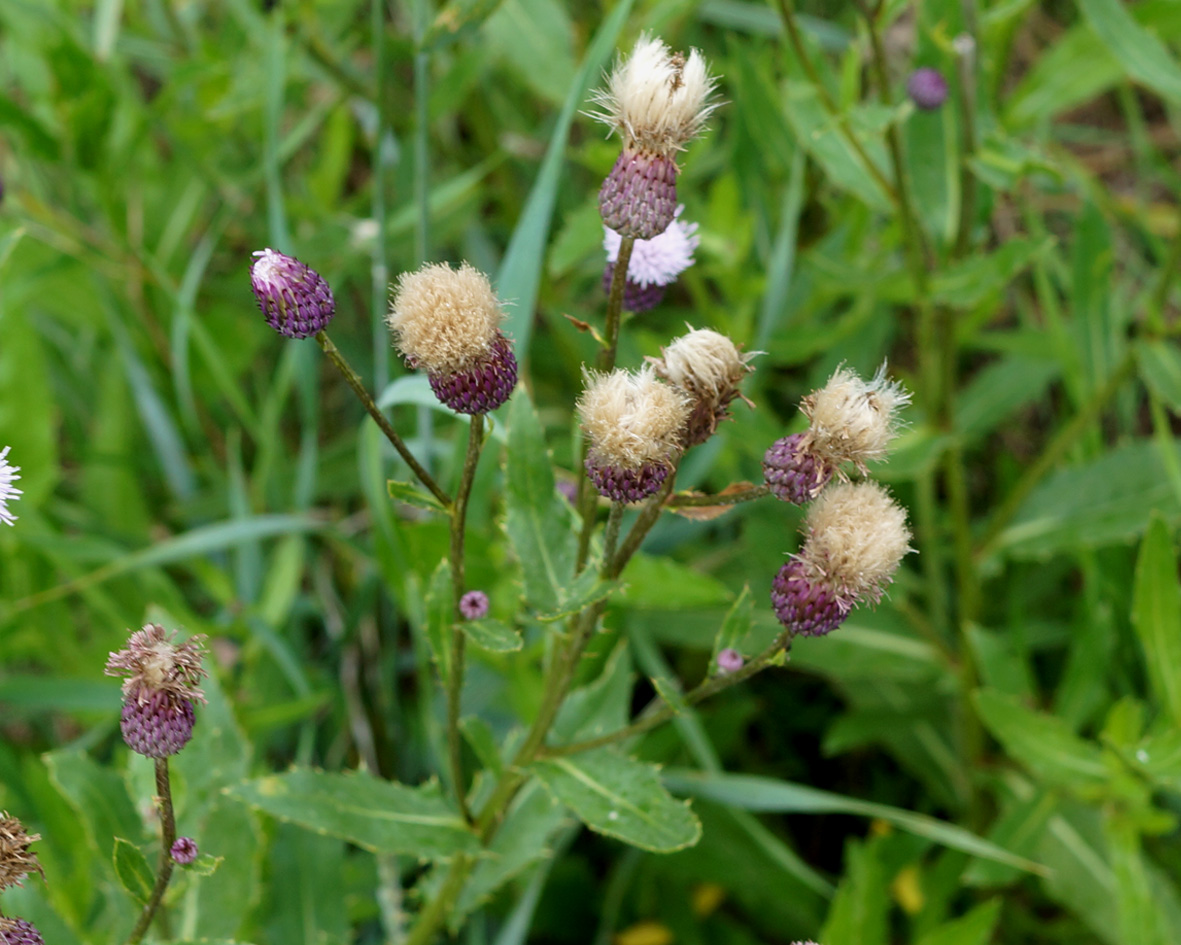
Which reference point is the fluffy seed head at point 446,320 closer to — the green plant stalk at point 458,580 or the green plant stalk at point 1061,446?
the green plant stalk at point 458,580

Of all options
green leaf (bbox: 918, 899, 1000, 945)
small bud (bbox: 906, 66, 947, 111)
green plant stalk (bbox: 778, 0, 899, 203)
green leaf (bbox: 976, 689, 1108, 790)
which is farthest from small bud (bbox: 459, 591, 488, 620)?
small bud (bbox: 906, 66, 947, 111)

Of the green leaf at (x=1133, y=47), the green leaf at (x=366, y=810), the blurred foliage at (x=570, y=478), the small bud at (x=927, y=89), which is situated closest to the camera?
the green leaf at (x=366, y=810)

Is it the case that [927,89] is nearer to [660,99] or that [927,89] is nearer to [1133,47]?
[1133,47]

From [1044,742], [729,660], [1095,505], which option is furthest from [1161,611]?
[729,660]

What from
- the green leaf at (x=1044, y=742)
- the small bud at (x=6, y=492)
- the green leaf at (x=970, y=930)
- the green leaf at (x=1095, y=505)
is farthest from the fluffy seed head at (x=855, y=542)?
the green leaf at (x=1095, y=505)

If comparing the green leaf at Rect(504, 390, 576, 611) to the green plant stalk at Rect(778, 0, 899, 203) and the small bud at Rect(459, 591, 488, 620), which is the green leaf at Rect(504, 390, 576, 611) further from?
the green plant stalk at Rect(778, 0, 899, 203)
